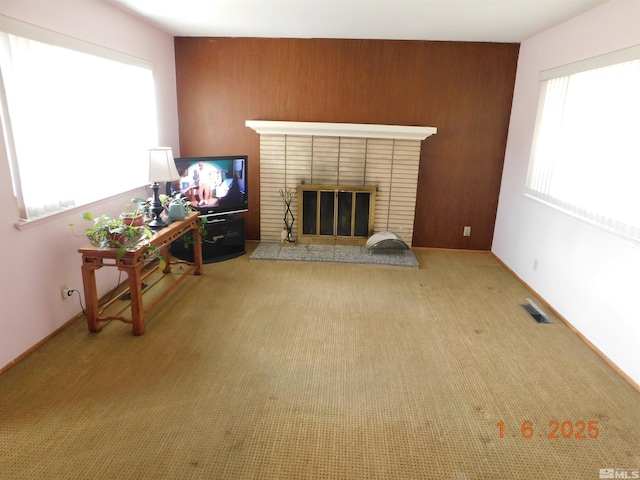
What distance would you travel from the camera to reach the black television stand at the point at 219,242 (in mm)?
4324

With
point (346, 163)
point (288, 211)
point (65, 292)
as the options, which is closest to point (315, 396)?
point (65, 292)

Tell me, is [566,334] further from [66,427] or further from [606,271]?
[66,427]

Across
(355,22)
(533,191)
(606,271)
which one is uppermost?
(355,22)

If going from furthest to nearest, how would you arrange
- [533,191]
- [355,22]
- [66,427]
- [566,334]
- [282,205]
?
[282,205] < [533,191] < [355,22] < [566,334] < [66,427]

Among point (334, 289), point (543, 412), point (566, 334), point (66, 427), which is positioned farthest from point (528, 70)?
point (66, 427)

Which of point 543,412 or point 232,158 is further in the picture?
point 232,158

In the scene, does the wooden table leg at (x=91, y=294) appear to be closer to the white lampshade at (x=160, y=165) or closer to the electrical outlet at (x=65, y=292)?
the electrical outlet at (x=65, y=292)

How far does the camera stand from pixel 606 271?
111 inches

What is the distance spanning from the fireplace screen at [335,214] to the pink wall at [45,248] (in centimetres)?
202

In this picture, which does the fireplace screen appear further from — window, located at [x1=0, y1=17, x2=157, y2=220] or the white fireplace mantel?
window, located at [x1=0, y1=17, x2=157, y2=220]

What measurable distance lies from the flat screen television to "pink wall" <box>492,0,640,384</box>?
2.96 meters

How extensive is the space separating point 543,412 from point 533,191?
2.42 metres

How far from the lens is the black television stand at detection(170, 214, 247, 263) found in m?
4.32

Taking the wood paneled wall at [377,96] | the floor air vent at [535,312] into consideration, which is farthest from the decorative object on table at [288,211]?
the floor air vent at [535,312]
